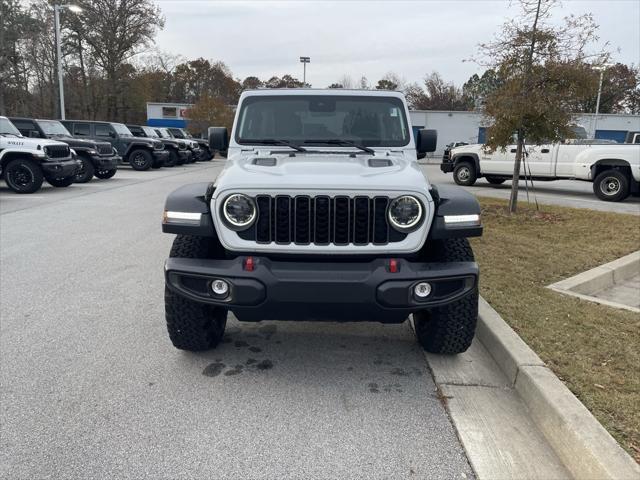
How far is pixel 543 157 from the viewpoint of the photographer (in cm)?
1399

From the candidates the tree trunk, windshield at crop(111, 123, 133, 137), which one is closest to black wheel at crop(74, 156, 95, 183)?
windshield at crop(111, 123, 133, 137)

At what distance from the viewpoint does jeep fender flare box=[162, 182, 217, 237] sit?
10.2 feet

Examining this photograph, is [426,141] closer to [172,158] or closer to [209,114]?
[172,158]

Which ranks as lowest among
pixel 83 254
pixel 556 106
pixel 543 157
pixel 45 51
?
pixel 83 254

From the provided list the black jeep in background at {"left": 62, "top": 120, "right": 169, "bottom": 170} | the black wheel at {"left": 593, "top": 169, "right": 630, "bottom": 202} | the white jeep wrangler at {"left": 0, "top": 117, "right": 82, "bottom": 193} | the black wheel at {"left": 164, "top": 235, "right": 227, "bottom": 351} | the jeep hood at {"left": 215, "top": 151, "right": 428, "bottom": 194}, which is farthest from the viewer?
the black jeep in background at {"left": 62, "top": 120, "right": 169, "bottom": 170}

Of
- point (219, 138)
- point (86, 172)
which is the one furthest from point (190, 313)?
point (86, 172)

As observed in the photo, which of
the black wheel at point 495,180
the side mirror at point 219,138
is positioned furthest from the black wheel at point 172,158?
the side mirror at point 219,138

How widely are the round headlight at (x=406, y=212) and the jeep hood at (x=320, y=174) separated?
0.25 feet

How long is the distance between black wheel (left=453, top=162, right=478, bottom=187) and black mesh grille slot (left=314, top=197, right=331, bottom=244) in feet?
44.9

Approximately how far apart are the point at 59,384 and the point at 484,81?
9.56m

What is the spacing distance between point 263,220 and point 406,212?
857 mm

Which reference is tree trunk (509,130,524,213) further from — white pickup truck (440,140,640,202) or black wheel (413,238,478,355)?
black wheel (413,238,478,355)

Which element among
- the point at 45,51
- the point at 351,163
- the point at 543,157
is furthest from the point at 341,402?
the point at 45,51

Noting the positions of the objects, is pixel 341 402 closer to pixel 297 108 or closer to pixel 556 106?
pixel 297 108
